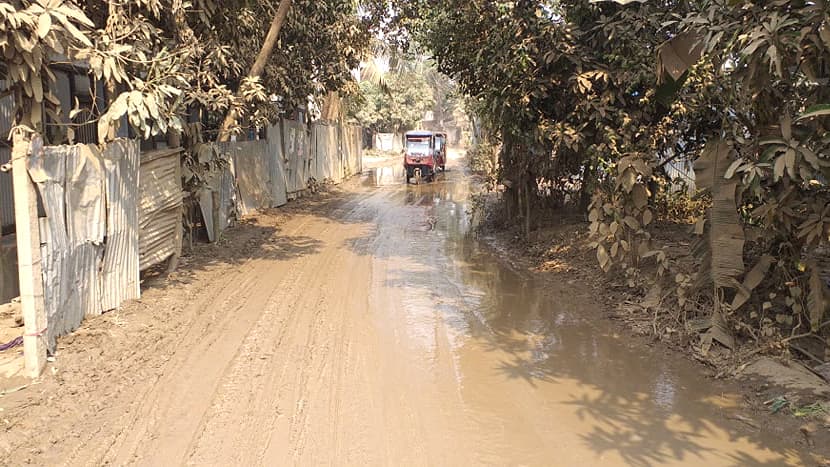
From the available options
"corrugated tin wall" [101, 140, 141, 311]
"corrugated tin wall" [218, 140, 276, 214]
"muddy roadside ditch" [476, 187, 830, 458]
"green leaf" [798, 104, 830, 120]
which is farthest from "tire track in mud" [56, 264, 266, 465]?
"corrugated tin wall" [218, 140, 276, 214]

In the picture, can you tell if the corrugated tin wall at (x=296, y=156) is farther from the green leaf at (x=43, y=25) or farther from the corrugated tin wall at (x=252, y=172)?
the green leaf at (x=43, y=25)

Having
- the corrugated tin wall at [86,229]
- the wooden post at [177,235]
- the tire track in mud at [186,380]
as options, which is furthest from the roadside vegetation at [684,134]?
the corrugated tin wall at [86,229]

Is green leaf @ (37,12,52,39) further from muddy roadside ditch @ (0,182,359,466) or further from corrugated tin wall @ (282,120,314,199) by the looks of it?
corrugated tin wall @ (282,120,314,199)

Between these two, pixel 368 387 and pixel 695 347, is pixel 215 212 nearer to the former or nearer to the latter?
pixel 368 387

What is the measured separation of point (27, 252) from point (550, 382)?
4.56m

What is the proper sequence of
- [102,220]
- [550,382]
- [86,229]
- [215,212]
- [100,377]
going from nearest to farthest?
[100,377] → [550,382] → [86,229] → [102,220] → [215,212]

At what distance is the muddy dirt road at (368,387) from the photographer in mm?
4371

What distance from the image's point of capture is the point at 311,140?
2197 cm

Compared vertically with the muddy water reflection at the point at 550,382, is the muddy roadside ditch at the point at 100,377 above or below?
above

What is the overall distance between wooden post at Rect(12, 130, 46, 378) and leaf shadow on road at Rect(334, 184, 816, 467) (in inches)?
146

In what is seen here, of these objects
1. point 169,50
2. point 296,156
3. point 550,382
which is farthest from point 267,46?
point 550,382

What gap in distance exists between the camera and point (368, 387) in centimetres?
541

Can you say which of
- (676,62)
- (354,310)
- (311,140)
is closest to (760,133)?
(676,62)

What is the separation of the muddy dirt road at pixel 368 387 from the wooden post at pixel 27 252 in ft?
1.03
